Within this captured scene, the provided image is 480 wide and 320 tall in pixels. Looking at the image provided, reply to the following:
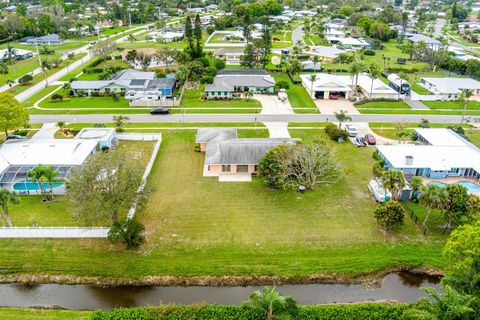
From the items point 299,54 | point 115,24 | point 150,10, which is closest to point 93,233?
point 299,54

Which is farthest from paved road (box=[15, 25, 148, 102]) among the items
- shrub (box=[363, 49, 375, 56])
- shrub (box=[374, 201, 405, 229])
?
shrub (box=[363, 49, 375, 56])

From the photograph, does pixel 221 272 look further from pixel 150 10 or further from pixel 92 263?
pixel 150 10

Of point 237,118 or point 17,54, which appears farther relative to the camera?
point 17,54

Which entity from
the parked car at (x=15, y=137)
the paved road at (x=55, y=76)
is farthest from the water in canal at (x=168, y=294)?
the paved road at (x=55, y=76)

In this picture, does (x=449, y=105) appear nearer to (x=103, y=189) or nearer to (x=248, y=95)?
(x=248, y=95)

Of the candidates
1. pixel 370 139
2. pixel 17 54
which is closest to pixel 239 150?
pixel 370 139

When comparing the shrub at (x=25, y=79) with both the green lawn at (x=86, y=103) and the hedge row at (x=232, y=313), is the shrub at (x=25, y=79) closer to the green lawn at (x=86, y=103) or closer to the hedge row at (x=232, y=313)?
the green lawn at (x=86, y=103)

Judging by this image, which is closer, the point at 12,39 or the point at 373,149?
the point at 373,149
